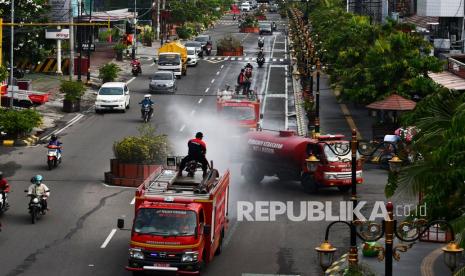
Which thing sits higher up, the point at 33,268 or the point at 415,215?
the point at 415,215

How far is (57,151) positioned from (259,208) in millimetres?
10975

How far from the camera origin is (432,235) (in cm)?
3391

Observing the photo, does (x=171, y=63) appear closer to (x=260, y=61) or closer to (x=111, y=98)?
(x=260, y=61)

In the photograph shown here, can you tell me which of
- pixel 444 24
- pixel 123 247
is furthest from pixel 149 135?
pixel 444 24

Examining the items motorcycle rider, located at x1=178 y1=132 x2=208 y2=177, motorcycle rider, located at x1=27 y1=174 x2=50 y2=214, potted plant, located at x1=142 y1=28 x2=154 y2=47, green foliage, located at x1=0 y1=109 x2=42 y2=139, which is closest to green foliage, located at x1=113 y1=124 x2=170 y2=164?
motorcycle rider, located at x1=27 y1=174 x2=50 y2=214

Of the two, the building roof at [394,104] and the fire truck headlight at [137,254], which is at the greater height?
the building roof at [394,104]

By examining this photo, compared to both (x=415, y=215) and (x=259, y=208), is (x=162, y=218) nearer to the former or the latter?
(x=415, y=215)

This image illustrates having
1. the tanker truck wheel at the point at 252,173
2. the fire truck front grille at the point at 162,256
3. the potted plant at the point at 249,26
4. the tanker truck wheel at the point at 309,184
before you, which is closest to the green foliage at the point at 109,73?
the tanker truck wheel at the point at 252,173

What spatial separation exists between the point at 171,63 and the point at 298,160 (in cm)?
4289

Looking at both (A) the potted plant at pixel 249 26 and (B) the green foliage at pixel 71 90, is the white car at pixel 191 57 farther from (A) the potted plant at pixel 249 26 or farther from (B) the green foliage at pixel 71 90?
(A) the potted plant at pixel 249 26

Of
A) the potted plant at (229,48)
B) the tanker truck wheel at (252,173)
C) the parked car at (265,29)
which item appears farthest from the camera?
the parked car at (265,29)

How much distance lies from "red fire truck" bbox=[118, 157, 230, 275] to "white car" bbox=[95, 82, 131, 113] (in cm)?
3490

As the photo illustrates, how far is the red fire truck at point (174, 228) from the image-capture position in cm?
2802

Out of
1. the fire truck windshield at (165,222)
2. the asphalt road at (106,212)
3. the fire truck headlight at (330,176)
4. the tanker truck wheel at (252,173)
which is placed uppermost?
the fire truck windshield at (165,222)
